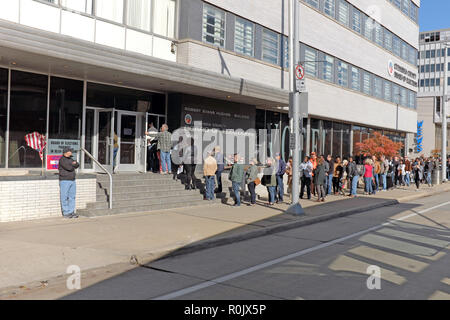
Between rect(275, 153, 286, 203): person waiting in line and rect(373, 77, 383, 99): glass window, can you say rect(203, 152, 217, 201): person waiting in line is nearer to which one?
rect(275, 153, 286, 203): person waiting in line

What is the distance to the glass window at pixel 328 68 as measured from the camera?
983 inches

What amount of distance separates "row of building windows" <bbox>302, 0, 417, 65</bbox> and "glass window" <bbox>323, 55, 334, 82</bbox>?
2511mm

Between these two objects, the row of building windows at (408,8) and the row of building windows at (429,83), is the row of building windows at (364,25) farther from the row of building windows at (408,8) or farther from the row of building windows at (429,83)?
the row of building windows at (429,83)

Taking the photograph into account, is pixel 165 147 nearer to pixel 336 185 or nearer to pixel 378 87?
pixel 336 185

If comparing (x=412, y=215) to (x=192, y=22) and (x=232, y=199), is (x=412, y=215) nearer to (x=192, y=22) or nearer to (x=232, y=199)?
(x=232, y=199)

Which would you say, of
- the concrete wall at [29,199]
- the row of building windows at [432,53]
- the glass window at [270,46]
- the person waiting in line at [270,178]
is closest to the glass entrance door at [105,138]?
the concrete wall at [29,199]

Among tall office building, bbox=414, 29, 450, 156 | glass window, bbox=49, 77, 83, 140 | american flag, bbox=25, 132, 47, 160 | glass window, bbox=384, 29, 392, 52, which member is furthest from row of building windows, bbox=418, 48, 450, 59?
american flag, bbox=25, 132, 47, 160

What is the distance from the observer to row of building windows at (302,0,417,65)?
83.0ft

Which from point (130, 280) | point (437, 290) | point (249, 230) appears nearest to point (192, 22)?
point (249, 230)

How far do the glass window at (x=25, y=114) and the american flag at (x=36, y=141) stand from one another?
0.09m

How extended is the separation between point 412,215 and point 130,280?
10.2 m

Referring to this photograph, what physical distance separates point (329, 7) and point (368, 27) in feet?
19.8

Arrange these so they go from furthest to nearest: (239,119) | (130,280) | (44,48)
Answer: (239,119) → (44,48) → (130,280)
